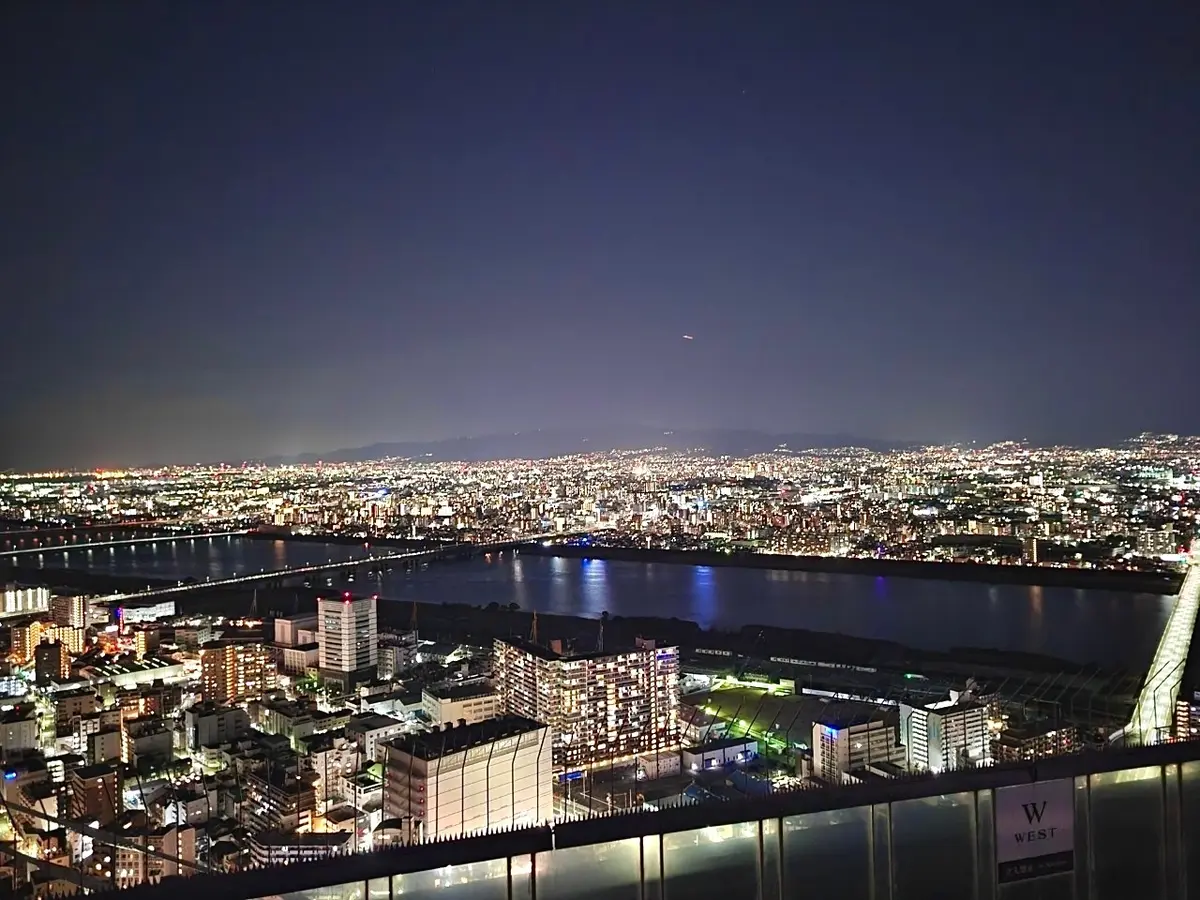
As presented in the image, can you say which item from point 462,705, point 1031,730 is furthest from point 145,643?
point 1031,730

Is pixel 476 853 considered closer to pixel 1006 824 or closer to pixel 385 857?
pixel 385 857

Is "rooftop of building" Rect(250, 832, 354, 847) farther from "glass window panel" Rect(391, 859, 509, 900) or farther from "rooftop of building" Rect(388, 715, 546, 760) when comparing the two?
"glass window panel" Rect(391, 859, 509, 900)

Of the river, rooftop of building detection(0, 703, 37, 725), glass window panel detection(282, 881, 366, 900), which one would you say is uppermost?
glass window panel detection(282, 881, 366, 900)

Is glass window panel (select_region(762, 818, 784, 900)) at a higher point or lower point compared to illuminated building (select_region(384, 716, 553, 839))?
higher

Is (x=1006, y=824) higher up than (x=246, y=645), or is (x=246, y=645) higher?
(x=1006, y=824)

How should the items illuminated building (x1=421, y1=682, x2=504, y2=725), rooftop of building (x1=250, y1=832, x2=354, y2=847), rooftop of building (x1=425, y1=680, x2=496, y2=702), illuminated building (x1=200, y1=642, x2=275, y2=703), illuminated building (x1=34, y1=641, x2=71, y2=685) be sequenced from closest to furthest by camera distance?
rooftop of building (x1=250, y1=832, x2=354, y2=847), illuminated building (x1=421, y1=682, x2=504, y2=725), rooftop of building (x1=425, y1=680, x2=496, y2=702), illuminated building (x1=34, y1=641, x2=71, y2=685), illuminated building (x1=200, y1=642, x2=275, y2=703)

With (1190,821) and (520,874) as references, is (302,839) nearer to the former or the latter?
(520,874)

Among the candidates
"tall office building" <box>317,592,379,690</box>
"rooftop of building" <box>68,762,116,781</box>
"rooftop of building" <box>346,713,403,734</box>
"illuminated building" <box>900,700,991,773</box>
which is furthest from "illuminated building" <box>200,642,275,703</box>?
"illuminated building" <box>900,700,991,773</box>

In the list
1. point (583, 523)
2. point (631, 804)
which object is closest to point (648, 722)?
point (631, 804)
